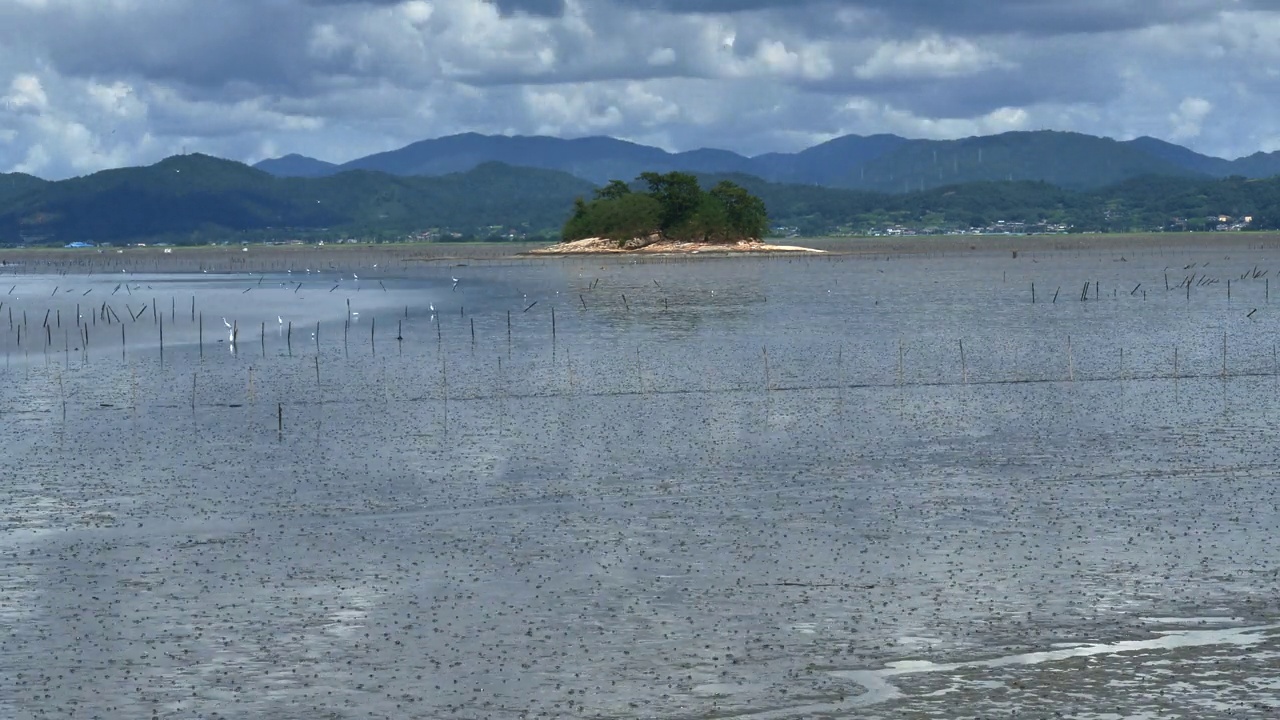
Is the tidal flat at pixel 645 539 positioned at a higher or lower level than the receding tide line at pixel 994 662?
higher

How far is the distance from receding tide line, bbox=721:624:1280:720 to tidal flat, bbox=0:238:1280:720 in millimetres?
84

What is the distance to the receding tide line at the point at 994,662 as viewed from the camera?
22.9 m

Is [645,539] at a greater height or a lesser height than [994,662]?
greater

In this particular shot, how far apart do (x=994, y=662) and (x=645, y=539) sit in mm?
11000

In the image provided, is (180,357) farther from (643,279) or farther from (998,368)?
(643,279)

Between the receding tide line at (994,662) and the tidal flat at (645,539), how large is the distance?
8cm

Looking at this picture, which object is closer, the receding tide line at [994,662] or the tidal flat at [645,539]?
the receding tide line at [994,662]

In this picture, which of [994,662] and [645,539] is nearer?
[994,662]

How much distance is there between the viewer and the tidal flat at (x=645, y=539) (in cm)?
2423

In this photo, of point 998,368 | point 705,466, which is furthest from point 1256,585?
point 998,368

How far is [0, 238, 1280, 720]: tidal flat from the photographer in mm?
24234

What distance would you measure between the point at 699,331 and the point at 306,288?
301 ft

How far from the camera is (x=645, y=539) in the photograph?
3434 cm

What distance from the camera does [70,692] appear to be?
24031mm
